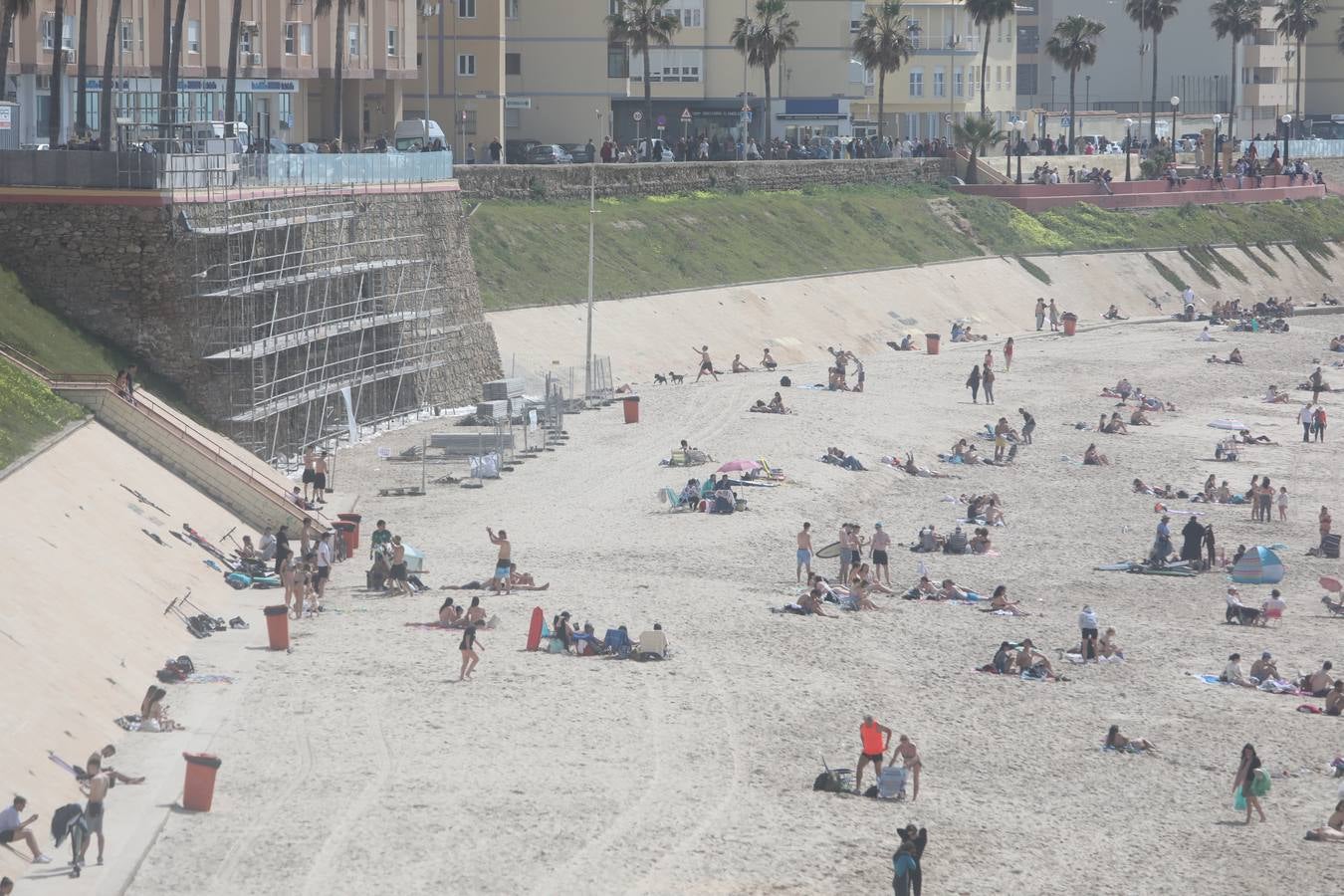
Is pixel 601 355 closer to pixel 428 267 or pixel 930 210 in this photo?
pixel 428 267

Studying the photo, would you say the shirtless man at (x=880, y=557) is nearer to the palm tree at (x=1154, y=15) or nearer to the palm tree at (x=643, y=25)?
the palm tree at (x=643, y=25)

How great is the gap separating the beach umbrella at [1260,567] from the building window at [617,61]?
49757 mm

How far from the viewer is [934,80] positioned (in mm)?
91062

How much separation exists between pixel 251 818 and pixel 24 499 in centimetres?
863

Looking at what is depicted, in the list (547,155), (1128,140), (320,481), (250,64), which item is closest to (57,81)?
(250,64)

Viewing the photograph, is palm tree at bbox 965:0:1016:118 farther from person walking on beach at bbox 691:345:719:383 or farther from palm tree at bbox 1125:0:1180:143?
person walking on beach at bbox 691:345:719:383

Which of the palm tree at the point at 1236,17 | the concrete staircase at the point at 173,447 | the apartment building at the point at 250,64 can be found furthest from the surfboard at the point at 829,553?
the palm tree at the point at 1236,17

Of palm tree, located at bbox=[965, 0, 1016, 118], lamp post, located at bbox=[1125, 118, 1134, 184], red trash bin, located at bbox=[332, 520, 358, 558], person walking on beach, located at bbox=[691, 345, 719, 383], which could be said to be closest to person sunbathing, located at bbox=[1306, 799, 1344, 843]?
red trash bin, located at bbox=[332, 520, 358, 558]

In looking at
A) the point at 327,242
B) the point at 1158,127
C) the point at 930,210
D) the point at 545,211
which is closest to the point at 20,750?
the point at 327,242

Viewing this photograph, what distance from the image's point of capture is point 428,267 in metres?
47.8

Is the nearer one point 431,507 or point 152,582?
point 152,582

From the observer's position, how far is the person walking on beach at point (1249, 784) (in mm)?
22703

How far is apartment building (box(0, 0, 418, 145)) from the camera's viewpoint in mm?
55375

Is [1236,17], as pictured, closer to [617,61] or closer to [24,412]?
[617,61]
